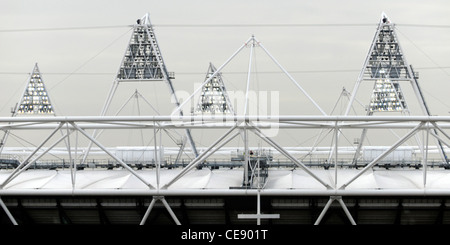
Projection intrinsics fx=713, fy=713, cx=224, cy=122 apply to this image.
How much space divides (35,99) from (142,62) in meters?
17.9

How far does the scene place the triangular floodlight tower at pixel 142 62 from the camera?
213 feet

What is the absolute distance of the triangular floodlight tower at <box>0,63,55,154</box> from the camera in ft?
252

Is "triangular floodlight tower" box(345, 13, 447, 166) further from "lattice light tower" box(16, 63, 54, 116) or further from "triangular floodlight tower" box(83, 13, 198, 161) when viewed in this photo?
"lattice light tower" box(16, 63, 54, 116)

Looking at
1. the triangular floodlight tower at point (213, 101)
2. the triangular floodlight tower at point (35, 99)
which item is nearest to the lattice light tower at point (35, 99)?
the triangular floodlight tower at point (35, 99)

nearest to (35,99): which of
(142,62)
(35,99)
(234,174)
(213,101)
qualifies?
(35,99)

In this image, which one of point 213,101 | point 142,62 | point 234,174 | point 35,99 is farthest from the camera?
point 35,99

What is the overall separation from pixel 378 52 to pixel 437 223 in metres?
23.8

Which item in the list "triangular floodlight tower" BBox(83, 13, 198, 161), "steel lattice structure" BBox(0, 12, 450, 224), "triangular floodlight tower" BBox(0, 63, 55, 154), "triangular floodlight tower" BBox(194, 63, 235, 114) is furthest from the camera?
"triangular floodlight tower" BBox(0, 63, 55, 154)

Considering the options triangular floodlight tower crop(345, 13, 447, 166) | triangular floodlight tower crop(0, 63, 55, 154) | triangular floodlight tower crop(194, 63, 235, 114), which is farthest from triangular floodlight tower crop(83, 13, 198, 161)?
triangular floodlight tower crop(345, 13, 447, 166)

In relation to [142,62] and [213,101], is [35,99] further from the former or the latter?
[213,101]

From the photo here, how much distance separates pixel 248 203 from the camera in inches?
1788

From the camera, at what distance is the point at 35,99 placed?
77.1 m

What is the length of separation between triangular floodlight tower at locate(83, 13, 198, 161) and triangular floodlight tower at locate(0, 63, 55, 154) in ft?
46.8

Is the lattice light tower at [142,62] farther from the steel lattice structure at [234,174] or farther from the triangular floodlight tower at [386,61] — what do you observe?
the triangular floodlight tower at [386,61]
